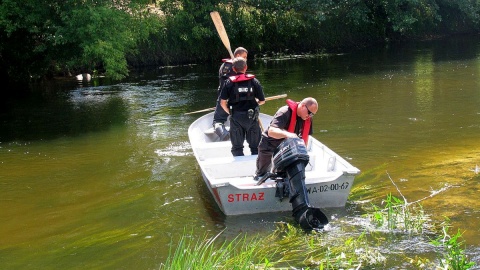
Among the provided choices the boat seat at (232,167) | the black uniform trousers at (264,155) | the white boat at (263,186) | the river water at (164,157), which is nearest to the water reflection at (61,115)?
the river water at (164,157)

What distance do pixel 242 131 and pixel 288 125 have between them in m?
1.38

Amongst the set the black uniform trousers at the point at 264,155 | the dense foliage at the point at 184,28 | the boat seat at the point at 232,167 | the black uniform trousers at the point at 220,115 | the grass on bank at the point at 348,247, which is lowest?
the grass on bank at the point at 348,247

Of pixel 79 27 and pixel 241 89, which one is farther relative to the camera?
pixel 79 27

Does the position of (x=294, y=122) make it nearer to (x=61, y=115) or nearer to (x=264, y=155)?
(x=264, y=155)

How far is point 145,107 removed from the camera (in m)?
15.0

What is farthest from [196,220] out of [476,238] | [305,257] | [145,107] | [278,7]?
[278,7]

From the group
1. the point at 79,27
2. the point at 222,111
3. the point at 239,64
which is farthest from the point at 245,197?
the point at 79,27

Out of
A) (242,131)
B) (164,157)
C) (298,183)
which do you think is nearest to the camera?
(298,183)

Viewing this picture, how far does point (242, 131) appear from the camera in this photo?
8.05 metres

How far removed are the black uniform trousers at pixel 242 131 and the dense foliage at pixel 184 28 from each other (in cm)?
705

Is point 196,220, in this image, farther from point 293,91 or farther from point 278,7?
point 278,7

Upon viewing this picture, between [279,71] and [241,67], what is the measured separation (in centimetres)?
1284

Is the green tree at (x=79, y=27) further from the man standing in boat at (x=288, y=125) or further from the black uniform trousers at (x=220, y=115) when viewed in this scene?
the man standing in boat at (x=288, y=125)

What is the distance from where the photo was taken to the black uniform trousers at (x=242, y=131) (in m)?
7.94
